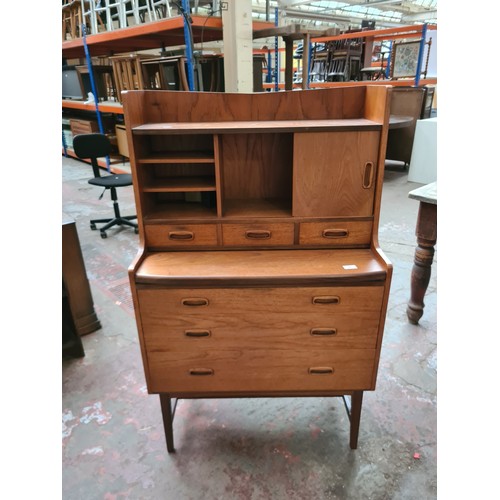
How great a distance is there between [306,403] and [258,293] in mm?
822

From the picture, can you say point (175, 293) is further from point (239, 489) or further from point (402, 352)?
point (402, 352)

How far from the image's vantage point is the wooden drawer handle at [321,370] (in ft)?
4.18

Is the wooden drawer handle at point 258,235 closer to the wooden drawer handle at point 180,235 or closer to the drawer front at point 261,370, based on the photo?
the wooden drawer handle at point 180,235

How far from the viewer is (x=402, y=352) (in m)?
2.00

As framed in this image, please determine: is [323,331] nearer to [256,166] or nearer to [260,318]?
[260,318]

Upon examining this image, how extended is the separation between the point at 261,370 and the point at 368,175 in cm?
76

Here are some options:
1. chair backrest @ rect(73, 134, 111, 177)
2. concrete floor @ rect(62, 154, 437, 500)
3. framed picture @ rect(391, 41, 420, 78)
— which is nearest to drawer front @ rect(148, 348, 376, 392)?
concrete floor @ rect(62, 154, 437, 500)

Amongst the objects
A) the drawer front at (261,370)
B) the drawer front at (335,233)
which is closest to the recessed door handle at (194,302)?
the drawer front at (261,370)

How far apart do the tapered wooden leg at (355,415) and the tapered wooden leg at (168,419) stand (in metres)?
0.69

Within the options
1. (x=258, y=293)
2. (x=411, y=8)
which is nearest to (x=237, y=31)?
(x=258, y=293)

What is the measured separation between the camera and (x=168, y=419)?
142 centimetres

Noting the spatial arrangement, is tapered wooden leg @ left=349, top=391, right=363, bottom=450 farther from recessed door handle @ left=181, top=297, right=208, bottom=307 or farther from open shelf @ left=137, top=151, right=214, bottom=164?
open shelf @ left=137, top=151, right=214, bottom=164

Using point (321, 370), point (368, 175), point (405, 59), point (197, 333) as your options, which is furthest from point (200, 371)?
point (405, 59)

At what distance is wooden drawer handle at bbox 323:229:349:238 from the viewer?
4.29 feet
